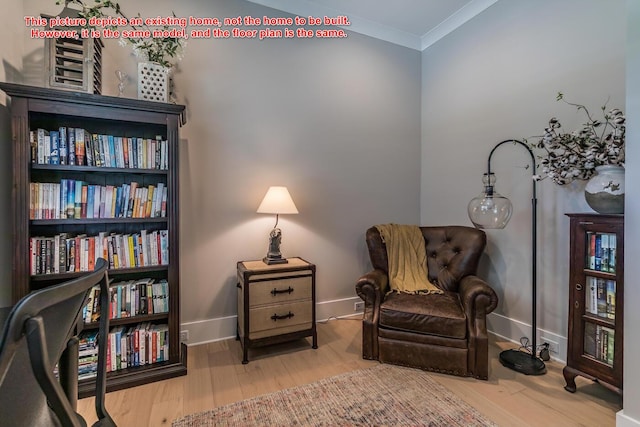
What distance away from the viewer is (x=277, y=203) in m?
2.37

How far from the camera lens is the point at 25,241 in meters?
1.68

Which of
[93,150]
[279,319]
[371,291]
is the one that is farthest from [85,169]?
[371,291]

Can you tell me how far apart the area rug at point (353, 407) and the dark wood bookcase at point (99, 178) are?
0.62 m

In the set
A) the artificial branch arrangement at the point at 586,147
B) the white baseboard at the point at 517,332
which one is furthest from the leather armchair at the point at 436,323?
the artificial branch arrangement at the point at 586,147

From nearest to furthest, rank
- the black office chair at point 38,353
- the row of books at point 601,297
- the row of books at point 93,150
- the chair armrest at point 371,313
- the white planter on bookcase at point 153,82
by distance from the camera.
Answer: the black office chair at point 38,353
the row of books at point 601,297
the row of books at point 93,150
the white planter on bookcase at point 153,82
the chair armrest at point 371,313

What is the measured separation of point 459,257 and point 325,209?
125 cm

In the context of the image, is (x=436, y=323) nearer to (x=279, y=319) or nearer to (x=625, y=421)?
(x=625, y=421)

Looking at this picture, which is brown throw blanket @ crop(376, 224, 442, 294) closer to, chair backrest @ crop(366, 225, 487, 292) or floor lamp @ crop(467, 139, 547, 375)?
chair backrest @ crop(366, 225, 487, 292)

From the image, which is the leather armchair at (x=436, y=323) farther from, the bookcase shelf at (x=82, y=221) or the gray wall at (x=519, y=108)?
the bookcase shelf at (x=82, y=221)

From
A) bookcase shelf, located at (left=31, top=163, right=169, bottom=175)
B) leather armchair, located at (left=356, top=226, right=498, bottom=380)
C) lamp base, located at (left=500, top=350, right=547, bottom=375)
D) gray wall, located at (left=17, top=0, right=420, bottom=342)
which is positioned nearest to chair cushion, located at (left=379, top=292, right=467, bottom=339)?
leather armchair, located at (left=356, top=226, right=498, bottom=380)

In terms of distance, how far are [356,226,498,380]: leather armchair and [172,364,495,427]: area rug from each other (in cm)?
17

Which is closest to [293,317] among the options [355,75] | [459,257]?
[459,257]

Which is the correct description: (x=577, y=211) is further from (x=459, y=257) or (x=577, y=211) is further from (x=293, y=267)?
(x=293, y=267)

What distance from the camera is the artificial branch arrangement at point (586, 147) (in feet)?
5.56
